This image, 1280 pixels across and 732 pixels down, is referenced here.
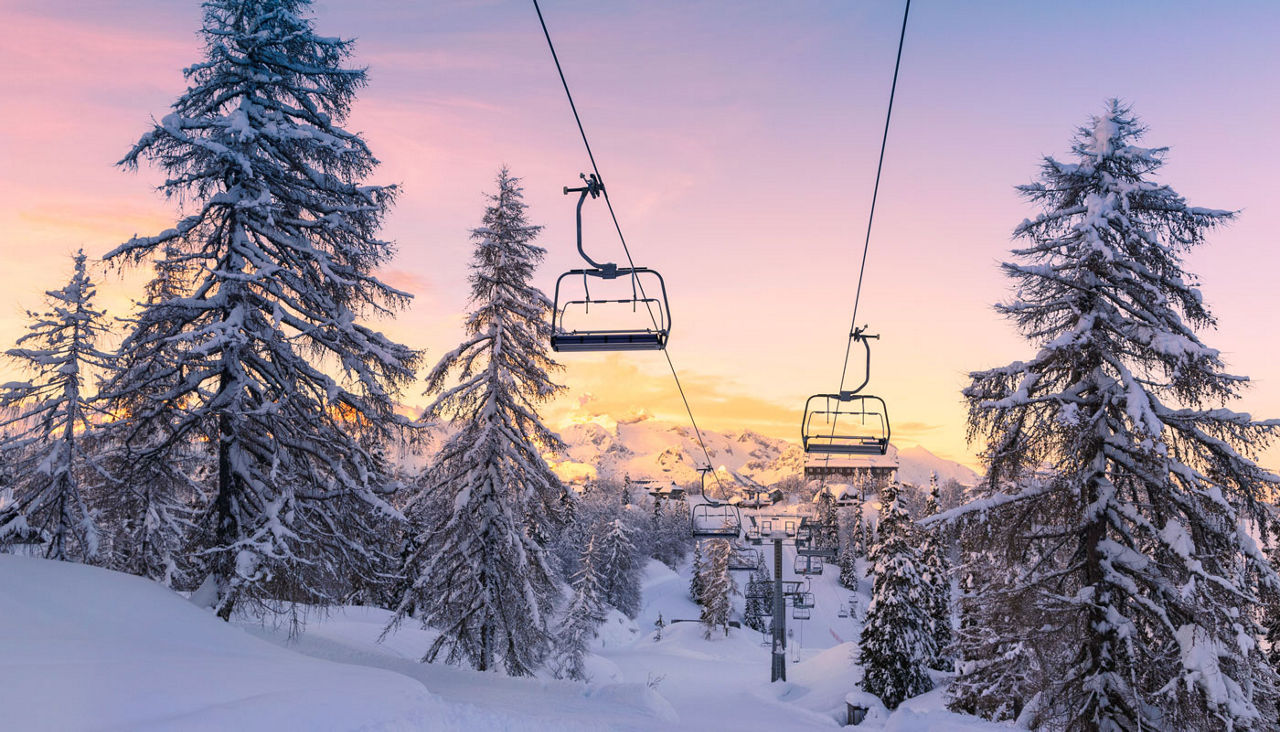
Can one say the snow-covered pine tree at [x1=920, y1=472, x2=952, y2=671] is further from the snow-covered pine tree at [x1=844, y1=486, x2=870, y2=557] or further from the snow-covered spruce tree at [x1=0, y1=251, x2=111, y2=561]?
the snow-covered pine tree at [x1=844, y1=486, x2=870, y2=557]

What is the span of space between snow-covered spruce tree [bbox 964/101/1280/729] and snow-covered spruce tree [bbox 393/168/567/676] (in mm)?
11626

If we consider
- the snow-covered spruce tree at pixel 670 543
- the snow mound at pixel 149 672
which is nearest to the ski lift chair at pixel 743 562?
the snow mound at pixel 149 672

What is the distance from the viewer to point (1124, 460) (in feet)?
41.3

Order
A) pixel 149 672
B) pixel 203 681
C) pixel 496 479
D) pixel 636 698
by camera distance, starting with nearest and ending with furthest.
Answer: pixel 149 672 → pixel 203 681 → pixel 636 698 → pixel 496 479

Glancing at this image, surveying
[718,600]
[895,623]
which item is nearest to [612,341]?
[895,623]

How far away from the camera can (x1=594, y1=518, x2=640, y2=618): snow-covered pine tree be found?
72669mm

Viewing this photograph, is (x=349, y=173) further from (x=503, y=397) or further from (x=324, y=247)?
(x=503, y=397)

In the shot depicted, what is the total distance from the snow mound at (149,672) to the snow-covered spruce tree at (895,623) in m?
26.0

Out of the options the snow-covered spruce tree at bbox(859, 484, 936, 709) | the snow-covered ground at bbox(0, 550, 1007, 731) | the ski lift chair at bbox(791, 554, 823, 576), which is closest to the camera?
the snow-covered ground at bbox(0, 550, 1007, 731)

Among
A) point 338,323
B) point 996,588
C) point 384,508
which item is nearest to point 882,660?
point 996,588

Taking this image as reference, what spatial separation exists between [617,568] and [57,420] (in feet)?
198

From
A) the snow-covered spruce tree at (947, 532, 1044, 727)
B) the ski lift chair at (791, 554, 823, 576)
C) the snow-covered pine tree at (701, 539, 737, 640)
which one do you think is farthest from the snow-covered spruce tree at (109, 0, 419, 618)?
the snow-covered pine tree at (701, 539, 737, 640)

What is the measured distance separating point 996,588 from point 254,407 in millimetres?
13998

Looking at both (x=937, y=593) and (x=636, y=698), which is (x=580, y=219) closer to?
(x=636, y=698)
